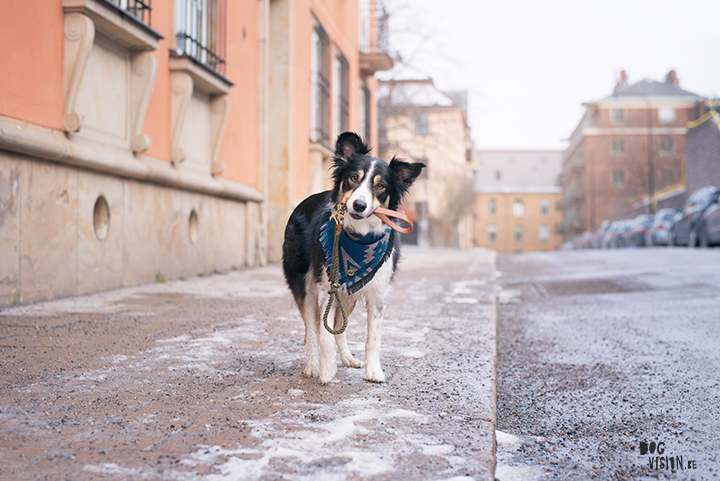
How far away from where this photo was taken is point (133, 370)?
309 cm

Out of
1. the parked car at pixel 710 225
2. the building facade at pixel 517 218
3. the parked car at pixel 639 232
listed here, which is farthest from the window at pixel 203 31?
the building facade at pixel 517 218

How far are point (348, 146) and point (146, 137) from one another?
4918mm

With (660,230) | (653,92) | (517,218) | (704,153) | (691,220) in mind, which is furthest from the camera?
(517,218)

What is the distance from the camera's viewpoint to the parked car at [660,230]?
928 inches

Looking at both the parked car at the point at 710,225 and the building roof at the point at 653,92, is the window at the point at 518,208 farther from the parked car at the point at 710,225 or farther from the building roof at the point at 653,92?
the parked car at the point at 710,225

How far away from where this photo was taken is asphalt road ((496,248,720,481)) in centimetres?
233

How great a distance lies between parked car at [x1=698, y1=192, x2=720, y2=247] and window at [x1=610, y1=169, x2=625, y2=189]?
133 ft

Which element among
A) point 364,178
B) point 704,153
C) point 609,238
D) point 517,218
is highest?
point 704,153

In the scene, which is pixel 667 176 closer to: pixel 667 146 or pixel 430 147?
pixel 667 146

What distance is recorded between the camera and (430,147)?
24906 mm

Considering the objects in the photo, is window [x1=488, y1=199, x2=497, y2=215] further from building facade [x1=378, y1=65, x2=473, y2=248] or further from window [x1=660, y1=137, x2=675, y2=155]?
window [x1=660, y1=137, x2=675, y2=155]

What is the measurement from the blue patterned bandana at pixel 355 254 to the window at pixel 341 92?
1401cm

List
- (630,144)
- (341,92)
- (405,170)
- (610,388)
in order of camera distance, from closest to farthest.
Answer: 1. (405,170)
2. (610,388)
3. (341,92)
4. (630,144)

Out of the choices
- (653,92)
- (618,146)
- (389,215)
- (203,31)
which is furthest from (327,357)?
(653,92)
